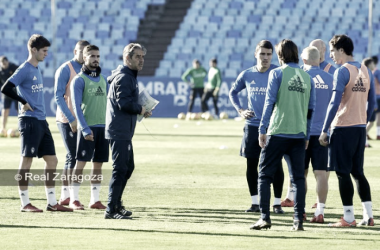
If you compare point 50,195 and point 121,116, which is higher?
point 121,116

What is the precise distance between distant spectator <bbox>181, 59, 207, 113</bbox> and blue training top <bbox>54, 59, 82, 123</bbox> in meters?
21.7

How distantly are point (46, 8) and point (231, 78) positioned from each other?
36.4 feet

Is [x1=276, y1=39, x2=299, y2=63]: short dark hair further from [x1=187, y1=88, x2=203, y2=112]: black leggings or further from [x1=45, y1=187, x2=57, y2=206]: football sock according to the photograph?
[x1=187, y1=88, x2=203, y2=112]: black leggings

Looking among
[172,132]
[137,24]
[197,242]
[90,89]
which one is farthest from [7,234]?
[137,24]

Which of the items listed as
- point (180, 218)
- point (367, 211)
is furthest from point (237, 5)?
point (367, 211)

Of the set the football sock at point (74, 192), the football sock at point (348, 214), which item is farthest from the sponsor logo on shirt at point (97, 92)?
the football sock at point (348, 214)

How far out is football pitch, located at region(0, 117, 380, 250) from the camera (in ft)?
26.4

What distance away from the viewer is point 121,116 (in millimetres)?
9570

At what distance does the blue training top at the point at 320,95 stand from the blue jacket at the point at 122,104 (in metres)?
2.07

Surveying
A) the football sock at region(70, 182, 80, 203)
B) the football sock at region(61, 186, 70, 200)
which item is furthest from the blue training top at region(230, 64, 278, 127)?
the football sock at region(61, 186, 70, 200)

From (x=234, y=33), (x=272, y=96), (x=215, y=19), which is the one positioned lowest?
(x=272, y=96)

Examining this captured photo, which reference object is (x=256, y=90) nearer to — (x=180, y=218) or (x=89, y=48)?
(x=180, y=218)

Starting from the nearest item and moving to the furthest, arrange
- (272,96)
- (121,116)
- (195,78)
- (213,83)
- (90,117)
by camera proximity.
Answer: (272,96)
(121,116)
(90,117)
(213,83)
(195,78)

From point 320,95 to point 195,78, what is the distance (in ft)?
75.0
